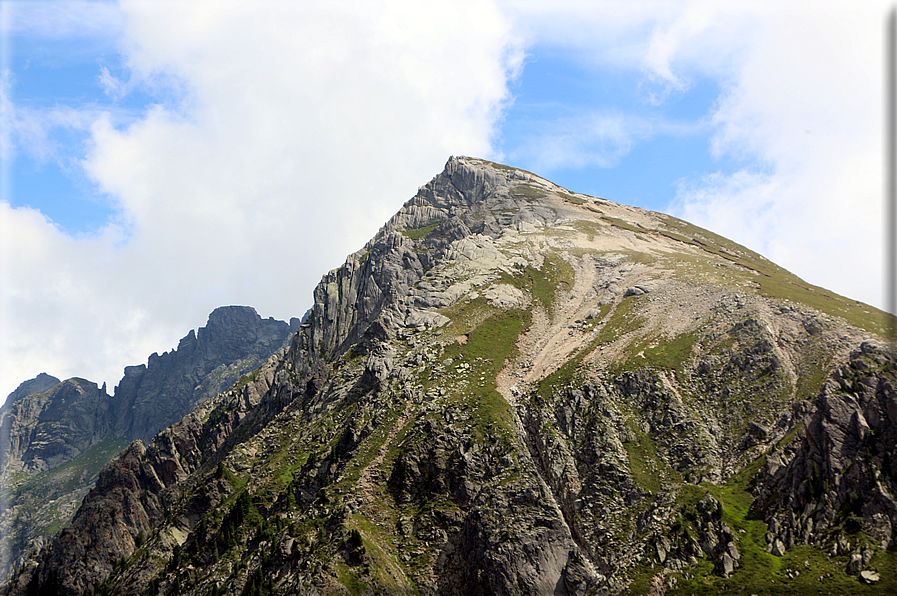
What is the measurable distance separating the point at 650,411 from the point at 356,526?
200 feet

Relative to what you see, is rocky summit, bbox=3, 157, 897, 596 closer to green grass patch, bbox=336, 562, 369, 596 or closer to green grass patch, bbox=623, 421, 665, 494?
green grass patch, bbox=336, 562, 369, 596

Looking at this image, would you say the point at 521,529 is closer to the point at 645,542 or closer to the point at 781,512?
the point at 645,542

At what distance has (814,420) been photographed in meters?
88.2

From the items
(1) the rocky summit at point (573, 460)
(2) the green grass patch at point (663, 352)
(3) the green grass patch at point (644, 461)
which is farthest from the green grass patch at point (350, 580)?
(2) the green grass patch at point (663, 352)

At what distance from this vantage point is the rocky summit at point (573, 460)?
266 feet

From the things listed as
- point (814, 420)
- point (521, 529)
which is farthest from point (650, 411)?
point (521, 529)

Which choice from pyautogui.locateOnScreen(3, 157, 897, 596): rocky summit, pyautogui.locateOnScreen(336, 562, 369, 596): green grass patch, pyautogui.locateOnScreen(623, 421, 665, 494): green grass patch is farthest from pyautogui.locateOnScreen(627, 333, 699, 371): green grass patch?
pyautogui.locateOnScreen(336, 562, 369, 596): green grass patch

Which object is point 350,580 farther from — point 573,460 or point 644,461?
point 644,461

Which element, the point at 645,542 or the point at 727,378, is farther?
the point at 727,378

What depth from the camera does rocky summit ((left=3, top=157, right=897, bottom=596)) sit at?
266 ft

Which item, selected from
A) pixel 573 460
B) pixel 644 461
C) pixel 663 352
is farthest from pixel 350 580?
pixel 663 352

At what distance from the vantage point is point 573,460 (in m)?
106

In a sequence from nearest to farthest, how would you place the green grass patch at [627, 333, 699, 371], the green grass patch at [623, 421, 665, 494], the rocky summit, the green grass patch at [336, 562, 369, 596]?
1. the rocky summit
2. the green grass patch at [336, 562, 369, 596]
3. the green grass patch at [623, 421, 665, 494]
4. the green grass patch at [627, 333, 699, 371]

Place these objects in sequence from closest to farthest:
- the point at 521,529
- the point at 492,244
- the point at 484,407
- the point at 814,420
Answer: the point at 814,420
the point at 521,529
the point at 484,407
the point at 492,244
